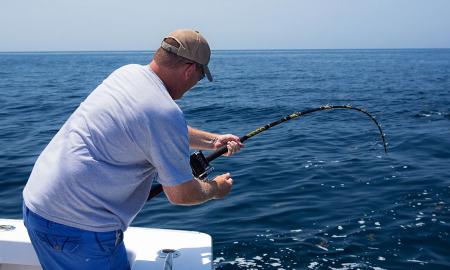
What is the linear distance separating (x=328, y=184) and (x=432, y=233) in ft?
7.23

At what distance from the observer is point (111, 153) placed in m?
2.22

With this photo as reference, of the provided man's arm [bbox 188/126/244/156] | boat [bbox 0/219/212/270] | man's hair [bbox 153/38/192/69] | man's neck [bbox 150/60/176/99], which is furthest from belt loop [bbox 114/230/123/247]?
man's arm [bbox 188/126/244/156]

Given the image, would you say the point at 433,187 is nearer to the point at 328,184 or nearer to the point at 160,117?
the point at 328,184

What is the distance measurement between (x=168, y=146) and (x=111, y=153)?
275mm

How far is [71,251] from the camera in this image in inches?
91.9

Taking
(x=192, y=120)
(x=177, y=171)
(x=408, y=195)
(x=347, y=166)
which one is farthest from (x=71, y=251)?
(x=192, y=120)

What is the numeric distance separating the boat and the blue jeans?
0.54 m

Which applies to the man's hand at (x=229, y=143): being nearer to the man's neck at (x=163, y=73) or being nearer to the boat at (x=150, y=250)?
the boat at (x=150, y=250)

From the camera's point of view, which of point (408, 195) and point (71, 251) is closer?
point (71, 251)

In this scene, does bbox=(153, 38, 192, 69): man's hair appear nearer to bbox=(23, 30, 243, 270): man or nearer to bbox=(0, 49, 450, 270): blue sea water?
bbox=(23, 30, 243, 270): man

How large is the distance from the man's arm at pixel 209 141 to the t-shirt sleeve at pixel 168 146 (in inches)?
44.1

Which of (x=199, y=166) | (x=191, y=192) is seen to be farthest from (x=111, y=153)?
(x=199, y=166)

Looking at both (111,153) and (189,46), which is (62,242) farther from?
(189,46)

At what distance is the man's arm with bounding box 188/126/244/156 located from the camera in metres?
3.47
